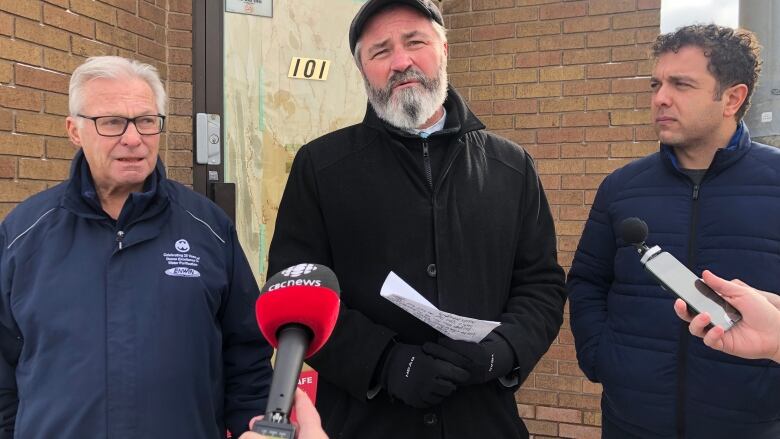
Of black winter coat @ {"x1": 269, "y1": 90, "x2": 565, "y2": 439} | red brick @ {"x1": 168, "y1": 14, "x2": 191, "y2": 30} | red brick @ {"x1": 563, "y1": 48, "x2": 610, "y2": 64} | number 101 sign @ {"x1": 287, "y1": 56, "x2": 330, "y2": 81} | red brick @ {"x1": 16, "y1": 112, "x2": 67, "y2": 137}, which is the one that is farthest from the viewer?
red brick @ {"x1": 563, "y1": 48, "x2": 610, "y2": 64}

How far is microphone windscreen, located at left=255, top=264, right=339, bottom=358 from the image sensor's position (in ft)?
3.74

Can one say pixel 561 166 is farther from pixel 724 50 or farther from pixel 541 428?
pixel 724 50

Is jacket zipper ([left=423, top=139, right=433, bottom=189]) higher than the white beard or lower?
lower

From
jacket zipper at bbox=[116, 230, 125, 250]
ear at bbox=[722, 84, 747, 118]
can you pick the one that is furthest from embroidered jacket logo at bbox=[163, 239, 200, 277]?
ear at bbox=[722, 84, 747, 118]

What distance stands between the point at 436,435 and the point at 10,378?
130 cm

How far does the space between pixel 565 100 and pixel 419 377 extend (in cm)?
326

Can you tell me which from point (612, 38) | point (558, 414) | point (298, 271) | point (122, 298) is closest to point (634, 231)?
point (298, 271)

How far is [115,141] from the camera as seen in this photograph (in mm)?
2020

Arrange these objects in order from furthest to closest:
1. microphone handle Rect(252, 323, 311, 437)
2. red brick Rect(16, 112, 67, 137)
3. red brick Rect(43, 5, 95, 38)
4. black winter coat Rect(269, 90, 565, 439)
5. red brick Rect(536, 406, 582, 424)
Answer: red brick Rect(536, 406, 582, 424) < red brick Rect(43, 5, 95, 38) < red brick Rect(16, 112, 67, 137) < black winter coat Rect(269, 90, 565, 439) < microphone handle Rect(252, 323, 311, 437)

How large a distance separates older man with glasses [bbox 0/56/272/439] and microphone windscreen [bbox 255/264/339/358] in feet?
2.84

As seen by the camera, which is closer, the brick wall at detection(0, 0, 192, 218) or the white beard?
the white beard

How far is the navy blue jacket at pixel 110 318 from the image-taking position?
1855 mm

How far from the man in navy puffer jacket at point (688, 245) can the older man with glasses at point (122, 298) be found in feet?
4.25

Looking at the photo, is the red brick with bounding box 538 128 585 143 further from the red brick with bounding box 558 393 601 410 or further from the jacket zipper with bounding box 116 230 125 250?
the jacket zipper with bounding box 116 230 125 250
